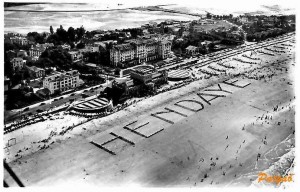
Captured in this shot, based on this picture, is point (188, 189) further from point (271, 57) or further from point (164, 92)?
point (271, 57)

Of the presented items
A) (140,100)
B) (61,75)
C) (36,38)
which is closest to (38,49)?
(36,38)

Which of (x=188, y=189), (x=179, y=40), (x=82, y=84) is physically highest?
(x=179, y=40)

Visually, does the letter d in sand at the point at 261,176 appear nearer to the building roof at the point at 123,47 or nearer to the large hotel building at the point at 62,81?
the large hotel building at the point at 62,81

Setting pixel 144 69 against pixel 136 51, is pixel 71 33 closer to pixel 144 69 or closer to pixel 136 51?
pixel 136 51

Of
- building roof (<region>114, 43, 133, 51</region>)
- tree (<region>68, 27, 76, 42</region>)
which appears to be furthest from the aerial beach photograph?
building roof (<region>114, 43, 133, 51</region>)

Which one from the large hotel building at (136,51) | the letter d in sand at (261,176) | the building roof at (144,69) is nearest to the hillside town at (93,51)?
the large hotel building at (136,51)

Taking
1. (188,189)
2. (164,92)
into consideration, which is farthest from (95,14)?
(188,189)
